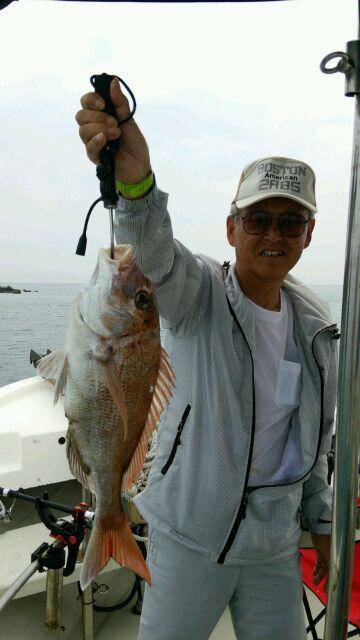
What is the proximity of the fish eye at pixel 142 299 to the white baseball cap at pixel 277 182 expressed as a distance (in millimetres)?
767

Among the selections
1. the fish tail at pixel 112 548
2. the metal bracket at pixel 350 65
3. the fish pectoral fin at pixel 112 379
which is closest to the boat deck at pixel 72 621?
the fish tail at pixel 112 548

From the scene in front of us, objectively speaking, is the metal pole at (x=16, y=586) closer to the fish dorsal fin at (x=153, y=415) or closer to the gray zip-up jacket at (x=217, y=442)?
the gray zip-up jacket at (x=217, y=442)

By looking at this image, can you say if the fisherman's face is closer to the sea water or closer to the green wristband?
the green wristband

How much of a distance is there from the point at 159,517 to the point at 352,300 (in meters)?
1.21

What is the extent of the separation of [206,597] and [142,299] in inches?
50.7

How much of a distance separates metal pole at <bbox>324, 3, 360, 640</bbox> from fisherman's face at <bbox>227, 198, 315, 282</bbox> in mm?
669

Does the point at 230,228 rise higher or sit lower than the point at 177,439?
higher

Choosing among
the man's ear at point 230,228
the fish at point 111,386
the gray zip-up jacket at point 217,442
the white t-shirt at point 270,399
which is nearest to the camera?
the fish at point 111,386

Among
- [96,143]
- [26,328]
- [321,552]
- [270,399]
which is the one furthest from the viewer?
[26,328]

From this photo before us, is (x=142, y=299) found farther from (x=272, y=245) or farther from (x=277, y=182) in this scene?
(x=277, y=182)

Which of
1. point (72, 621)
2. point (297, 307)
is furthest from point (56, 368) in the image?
point (72, 621)

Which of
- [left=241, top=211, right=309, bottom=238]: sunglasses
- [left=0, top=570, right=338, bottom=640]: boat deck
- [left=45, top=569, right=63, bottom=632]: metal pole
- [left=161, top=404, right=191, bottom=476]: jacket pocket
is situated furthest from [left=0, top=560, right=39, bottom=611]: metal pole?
[left=241, top=211, right=309, bottom=238]: sunglasses

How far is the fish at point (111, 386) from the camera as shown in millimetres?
1327

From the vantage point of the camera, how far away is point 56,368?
1.36 metres
